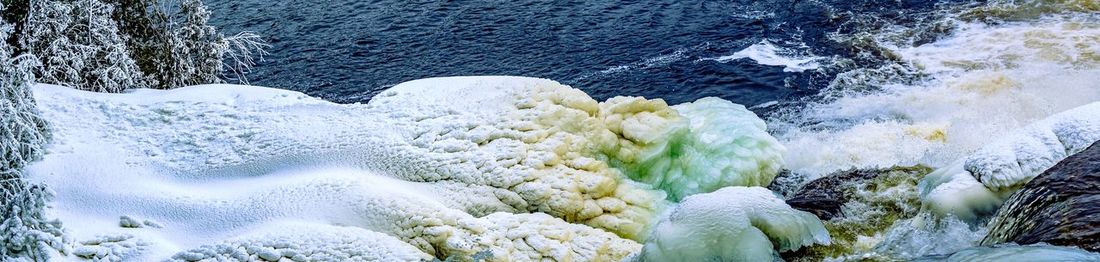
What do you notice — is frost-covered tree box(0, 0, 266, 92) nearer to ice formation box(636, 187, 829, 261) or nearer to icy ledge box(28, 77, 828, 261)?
icy ledge box(28, 77, 828, 261)

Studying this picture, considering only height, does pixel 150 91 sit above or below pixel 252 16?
above

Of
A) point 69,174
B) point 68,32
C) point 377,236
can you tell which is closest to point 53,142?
point 69,174

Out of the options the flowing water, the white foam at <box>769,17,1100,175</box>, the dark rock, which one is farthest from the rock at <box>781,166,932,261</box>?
the white foam at <box>769,17,1100,175</box>

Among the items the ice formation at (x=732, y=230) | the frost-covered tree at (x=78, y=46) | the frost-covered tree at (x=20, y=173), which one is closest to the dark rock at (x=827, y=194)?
the ice formation at (x=732, y=230)

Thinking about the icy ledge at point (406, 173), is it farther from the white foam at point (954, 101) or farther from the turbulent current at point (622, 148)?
the white foam at point (954, 101)

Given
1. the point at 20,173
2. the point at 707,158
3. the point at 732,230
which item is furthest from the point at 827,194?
the point at 20,173

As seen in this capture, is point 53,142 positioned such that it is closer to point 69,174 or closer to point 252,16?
point 69,174
